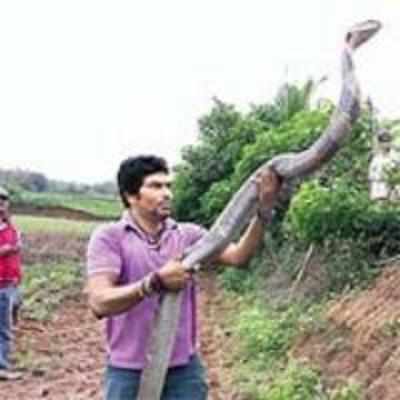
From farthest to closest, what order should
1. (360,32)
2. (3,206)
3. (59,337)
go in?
(59,337), (3,206), (360,32)

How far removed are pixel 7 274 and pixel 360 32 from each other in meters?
6.16

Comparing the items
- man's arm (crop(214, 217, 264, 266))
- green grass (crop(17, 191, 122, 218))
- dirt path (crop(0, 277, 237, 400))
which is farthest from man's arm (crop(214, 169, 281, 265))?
green grass (crop(17, 191, 122, 218))

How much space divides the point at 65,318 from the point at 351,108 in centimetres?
1074

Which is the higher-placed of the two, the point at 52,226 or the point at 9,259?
the point at 9,259

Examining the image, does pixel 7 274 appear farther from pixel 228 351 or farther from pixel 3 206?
pixel 228 351

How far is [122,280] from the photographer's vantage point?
4.87 m

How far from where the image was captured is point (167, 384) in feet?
16.0

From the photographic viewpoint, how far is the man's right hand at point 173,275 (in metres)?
4.64

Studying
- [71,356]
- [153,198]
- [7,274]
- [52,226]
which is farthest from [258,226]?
[52,226]

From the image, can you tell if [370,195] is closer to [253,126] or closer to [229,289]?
Result: [229,289]

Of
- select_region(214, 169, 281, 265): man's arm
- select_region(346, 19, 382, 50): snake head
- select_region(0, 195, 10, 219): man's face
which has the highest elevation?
select_region(346, 19, 382, 50): snake head

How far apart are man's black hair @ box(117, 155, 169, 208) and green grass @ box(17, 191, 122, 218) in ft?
96.2

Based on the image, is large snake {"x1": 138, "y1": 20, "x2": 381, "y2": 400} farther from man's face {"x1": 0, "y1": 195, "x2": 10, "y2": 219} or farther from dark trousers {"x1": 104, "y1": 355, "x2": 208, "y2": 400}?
man's face {"x1": 0, "y1": 195, "x2": 10, "y2": 219}

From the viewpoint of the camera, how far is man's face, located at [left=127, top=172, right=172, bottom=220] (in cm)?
491
